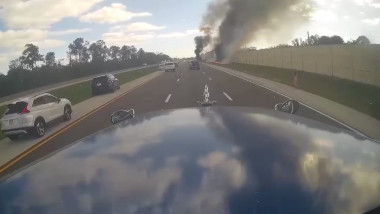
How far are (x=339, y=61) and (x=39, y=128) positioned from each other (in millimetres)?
21119

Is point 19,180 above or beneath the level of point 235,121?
beneath

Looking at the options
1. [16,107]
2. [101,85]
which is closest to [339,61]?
[101,85]

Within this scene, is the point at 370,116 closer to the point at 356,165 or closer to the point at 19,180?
the point at 356,165

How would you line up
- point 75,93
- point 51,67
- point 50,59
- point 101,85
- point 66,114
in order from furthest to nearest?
point 50,59
point 51,67
point 75,93
point 101,85
point 66,114

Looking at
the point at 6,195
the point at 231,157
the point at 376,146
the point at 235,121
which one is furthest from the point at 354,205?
the point at 6,195

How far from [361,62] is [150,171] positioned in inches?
931

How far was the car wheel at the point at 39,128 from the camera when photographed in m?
14.4

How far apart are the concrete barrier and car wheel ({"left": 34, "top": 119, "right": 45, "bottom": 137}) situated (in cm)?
1725

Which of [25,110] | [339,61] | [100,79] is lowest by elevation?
[25,110]

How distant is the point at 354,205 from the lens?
70.7 inches

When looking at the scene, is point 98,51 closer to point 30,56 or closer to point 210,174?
point 30,56

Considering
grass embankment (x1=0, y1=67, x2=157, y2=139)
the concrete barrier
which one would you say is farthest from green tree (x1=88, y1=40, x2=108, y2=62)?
the concrete barrier

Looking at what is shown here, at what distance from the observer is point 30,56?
93.2m

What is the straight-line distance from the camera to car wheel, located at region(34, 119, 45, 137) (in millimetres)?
14430
